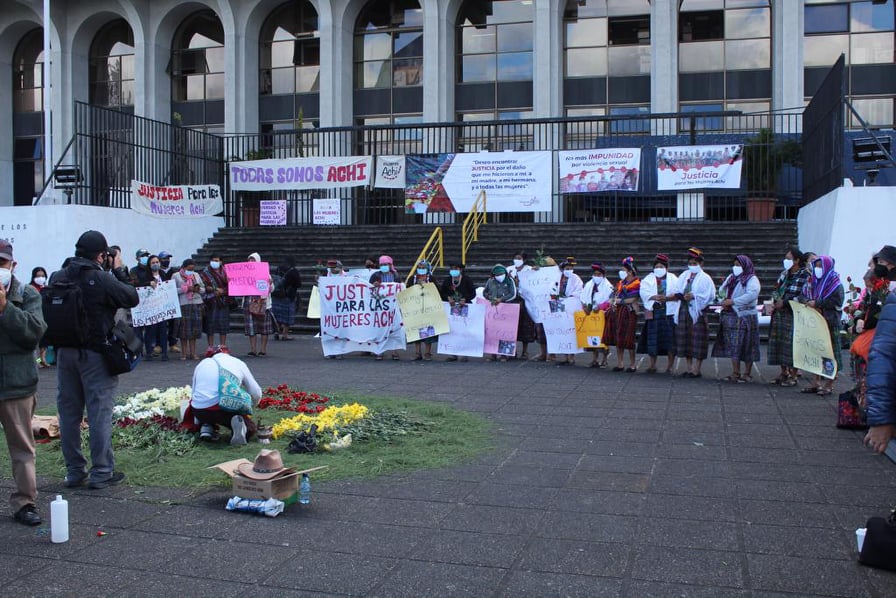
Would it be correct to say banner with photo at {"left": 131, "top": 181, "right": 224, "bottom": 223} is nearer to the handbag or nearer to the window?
the window

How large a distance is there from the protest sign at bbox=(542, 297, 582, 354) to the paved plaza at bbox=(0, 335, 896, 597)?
5.16 m

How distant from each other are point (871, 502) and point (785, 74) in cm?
2344

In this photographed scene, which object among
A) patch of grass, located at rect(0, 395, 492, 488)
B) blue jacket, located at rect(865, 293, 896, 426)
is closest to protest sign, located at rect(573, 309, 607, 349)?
patch of grass, located at rect(0, 395, 492, 488)

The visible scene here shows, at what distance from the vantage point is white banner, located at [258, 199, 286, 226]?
83.3 ft

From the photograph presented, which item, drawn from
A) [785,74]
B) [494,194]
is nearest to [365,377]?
[494,194]

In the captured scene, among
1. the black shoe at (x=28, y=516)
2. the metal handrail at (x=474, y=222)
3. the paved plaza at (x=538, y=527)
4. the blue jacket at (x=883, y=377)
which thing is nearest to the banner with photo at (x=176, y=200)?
the metal handrail at (x=474, y=222)

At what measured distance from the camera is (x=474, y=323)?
598 inches

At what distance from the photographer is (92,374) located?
642cm

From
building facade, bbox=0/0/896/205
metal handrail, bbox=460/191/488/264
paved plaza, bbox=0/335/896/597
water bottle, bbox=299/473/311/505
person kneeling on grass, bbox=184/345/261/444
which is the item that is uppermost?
building facade, bbox=0/0/896/205

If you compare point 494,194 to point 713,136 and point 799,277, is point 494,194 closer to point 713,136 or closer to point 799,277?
point 713,136

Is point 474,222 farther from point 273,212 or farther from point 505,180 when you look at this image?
point 273,212

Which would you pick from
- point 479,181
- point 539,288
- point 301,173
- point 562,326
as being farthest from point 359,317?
point 301,173

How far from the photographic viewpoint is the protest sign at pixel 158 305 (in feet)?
48.5

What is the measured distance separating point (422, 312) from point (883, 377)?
1114cm
